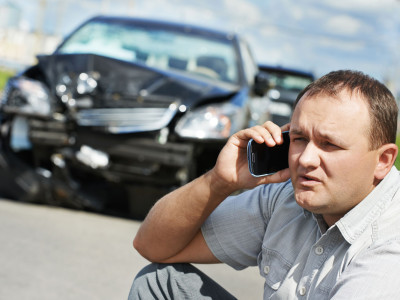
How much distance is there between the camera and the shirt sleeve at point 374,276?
2020 mm

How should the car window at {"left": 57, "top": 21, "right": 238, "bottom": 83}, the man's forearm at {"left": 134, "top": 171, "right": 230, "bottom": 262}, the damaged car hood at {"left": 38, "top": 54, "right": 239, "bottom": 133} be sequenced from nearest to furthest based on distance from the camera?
1. the man's forearm at {"left": 134, "top": 171, "right": 230, "bottom": 262}
2. the damaged car hood at {"left": 38, "top": 54, "right": 239, "bottom": 133}
3. the car window at {"left": 57, "top": 21, "right": 238, "bottom": 83}

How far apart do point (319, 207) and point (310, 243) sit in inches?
7.2

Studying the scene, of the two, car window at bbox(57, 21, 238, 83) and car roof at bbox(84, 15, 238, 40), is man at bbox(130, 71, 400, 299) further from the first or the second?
car roof at bbox(84, 15, 238, 40)

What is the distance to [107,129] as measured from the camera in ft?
18.9

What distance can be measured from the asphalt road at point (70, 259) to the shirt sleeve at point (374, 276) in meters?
2.54

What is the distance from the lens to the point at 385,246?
2.09 metres

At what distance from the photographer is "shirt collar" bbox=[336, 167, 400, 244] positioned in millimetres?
2256

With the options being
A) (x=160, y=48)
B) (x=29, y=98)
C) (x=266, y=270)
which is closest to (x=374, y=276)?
(x=266, y=270)

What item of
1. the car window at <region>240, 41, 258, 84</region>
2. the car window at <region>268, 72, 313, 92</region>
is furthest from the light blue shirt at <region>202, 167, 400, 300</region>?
the car window at <region>268, 72, 313, 92</region>

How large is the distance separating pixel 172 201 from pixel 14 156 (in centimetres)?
340

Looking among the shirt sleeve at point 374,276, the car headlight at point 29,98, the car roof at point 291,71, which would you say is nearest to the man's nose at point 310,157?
the shirt sleeve at point 374,276

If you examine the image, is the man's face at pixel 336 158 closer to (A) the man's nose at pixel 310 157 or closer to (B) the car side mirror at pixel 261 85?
(A) the man's nose at pixel 310 157

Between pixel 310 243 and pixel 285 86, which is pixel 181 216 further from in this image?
pixel 285 86

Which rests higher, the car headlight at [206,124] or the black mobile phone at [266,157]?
the black mobile phone at [266,157]
